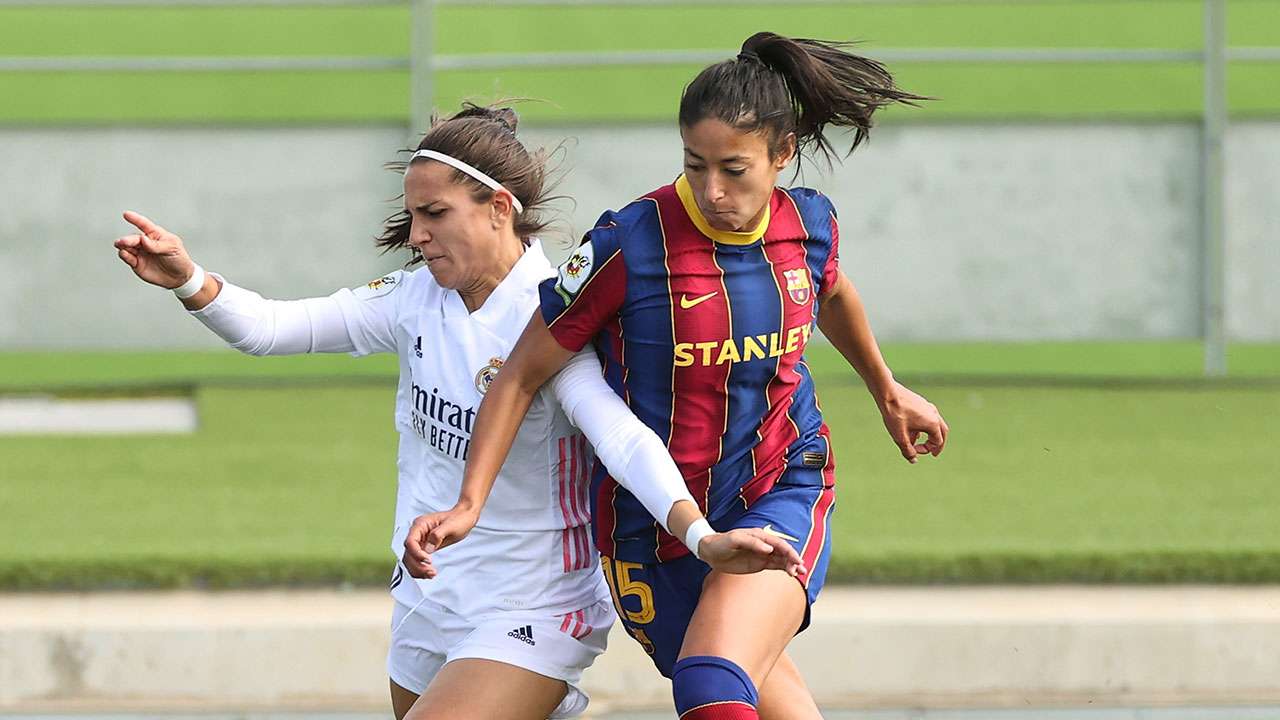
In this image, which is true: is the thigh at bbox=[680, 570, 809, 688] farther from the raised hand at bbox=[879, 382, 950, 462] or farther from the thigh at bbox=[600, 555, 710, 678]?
the raised hand at bbox=[879, 382, 950, 462]

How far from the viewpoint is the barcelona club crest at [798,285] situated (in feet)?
12.3

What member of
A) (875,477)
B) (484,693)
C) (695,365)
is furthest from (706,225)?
(875,477)

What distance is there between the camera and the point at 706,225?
368 cm

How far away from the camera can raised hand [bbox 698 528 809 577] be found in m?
3.27

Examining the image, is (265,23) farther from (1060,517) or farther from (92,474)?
(1060,517)

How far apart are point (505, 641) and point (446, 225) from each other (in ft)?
2.52

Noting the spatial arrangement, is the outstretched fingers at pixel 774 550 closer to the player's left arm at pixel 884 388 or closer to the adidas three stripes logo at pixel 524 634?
the adidas three stripes logo at pixel 524 634

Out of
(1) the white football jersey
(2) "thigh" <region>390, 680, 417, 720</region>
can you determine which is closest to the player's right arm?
(1) the white football jersey

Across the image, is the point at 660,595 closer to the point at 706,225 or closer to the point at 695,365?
the point at 695,365

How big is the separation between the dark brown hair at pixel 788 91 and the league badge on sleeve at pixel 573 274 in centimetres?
29

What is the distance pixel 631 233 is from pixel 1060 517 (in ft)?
13.0

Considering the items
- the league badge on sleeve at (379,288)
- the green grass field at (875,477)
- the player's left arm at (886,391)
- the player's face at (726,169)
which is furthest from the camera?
the green grass field at (875,477)

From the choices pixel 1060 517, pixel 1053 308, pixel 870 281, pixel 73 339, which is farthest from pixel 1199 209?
pixel 73 339

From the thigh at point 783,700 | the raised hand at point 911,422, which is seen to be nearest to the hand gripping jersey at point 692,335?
the thigh at point 783,700
